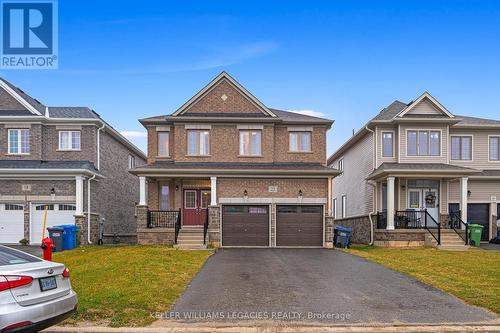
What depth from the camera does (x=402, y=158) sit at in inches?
874

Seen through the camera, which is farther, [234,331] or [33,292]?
[234,331]

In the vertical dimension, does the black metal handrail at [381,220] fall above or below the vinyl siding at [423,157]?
below

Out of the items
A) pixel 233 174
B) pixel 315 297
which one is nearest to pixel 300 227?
pixel 233 174

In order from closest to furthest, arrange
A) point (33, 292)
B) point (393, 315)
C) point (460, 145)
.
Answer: point (33, 292) → point (393, 315) → point (460, 145)

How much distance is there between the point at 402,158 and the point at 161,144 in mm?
12863

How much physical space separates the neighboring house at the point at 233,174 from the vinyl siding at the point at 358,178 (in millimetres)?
3780

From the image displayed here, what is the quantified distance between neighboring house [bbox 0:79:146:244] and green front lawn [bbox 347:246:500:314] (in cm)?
1380

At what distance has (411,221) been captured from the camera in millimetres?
21547

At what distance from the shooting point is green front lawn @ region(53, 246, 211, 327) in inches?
276

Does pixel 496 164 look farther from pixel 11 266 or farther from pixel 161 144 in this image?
pixel 11 266

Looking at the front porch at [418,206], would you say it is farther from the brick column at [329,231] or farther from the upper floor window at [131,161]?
the upper floor window at [131,161]

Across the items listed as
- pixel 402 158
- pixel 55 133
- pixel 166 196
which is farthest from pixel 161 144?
pixel 402 158

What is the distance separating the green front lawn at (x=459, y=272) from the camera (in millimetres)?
8766

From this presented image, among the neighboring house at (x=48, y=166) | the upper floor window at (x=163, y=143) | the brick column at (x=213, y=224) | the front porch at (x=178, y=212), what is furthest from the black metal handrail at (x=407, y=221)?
the neighboring house at (x=48, y=166)
